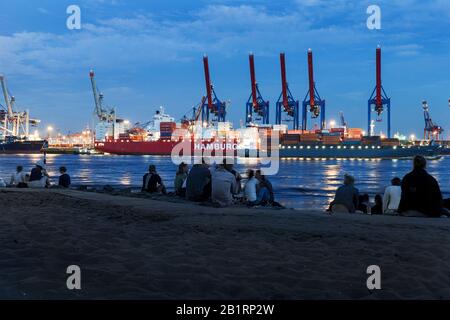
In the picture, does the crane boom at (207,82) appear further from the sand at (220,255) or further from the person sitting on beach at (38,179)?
the sand at (220,255)

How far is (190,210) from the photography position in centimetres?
671

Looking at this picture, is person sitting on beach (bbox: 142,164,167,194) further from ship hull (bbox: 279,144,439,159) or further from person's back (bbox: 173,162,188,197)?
ship hull (bbox: 279,144,439,159)

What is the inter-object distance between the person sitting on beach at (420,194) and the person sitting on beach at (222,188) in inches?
98.5

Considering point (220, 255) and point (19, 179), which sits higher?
point (19, 179)

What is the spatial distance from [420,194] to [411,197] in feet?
0.40


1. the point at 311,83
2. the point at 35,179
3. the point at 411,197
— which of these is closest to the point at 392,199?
the point at 411,197

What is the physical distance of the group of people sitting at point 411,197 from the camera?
18.9ft

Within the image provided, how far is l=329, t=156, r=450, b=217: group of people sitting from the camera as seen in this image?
577cm

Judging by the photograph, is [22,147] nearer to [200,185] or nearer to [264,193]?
[264,193]

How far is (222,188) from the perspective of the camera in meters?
7.62

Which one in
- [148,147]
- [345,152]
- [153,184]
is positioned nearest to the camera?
[153,184]
